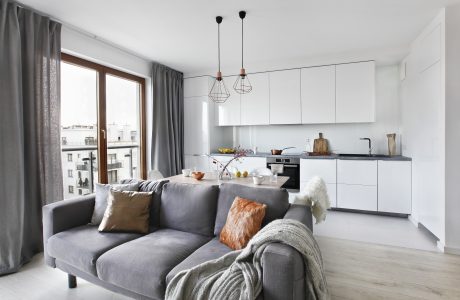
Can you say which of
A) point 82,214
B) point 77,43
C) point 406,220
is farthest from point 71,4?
point 406,220

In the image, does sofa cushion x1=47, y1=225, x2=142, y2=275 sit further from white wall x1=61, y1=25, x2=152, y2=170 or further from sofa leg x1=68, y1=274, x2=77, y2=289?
white wall x1=61, y1=25, x2=152, y2=170

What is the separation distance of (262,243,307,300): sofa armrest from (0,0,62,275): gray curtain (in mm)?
2539

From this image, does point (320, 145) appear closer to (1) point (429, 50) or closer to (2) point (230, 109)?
(2) point (230, 109)

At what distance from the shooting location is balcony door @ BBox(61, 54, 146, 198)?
3.34 m

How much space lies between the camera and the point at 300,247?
1.34 m

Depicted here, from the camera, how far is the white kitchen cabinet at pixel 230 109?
5.07 metres

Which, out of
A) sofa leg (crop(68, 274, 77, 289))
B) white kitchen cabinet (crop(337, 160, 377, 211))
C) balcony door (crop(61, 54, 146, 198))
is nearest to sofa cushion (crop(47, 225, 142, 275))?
sofa leg (crop(68, 274, 77, 289))

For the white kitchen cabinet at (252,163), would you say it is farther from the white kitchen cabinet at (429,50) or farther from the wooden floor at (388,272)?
the white kitchen cabinet at (429,50)

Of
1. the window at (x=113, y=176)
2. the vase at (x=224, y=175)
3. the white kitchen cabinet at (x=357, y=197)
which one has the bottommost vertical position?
the white kitchen cabinet at (x=357, y=197)

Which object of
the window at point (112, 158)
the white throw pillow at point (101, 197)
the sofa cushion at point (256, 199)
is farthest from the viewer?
the window at point (112, 158)

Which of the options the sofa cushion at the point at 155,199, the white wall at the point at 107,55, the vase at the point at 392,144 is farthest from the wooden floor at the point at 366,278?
the white wall at the point at 107,55

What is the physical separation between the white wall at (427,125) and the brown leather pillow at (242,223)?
89.1 inches

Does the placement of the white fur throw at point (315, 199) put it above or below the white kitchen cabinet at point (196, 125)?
below

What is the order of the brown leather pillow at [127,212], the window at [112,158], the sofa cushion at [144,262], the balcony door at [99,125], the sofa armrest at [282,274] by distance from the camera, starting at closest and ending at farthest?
1. the sofa armrest at [282,274]
2. the sofa cushion at [144,262]
3. the brown leather pillow at [127,212]
4. the balcony door at [99,125]
5. the window at [112,158]
